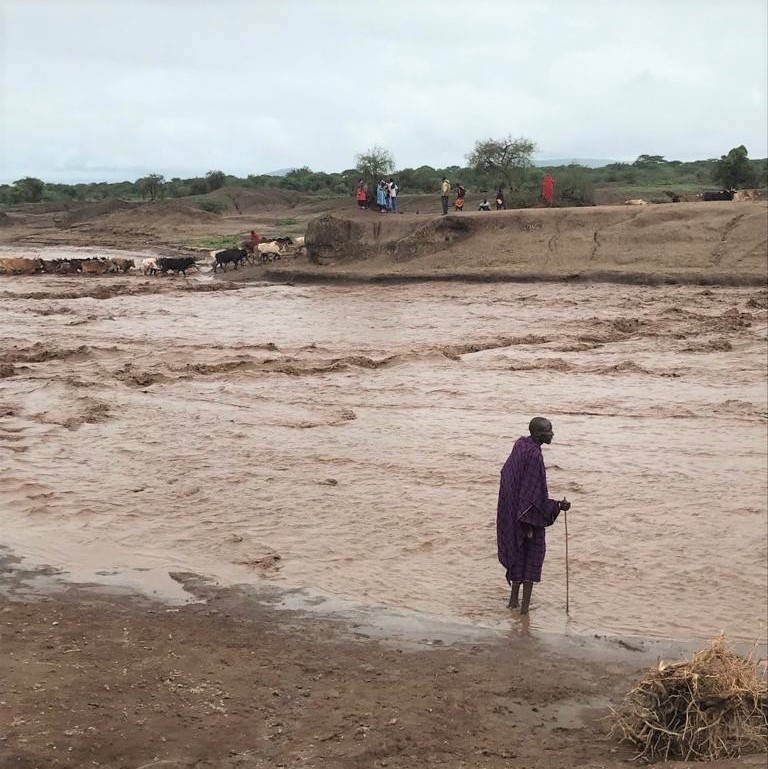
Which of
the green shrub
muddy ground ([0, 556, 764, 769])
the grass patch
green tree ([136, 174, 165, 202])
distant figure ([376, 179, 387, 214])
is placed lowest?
muddy ground ([0, 556, 764, 769])

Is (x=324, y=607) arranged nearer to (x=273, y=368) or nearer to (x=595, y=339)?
(x=273, y=368)

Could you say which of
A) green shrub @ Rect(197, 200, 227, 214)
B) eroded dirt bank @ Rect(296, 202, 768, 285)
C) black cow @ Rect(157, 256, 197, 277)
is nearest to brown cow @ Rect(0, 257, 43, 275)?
black cow @ Rect(157, 256, 197, 277)

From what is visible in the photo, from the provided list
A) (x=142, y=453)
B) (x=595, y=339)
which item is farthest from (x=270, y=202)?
(x=142, y=453)

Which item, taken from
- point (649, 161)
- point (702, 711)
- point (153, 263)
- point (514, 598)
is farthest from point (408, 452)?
point (649, 161)

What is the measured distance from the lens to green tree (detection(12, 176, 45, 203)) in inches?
2566

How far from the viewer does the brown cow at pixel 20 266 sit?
29.2m

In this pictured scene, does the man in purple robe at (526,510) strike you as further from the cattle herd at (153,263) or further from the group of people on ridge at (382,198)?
the cattle herd at (153,263)

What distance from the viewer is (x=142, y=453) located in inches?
430

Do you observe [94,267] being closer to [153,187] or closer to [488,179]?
[488,179]

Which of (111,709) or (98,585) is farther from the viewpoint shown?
(98,585)

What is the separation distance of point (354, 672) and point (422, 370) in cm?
946

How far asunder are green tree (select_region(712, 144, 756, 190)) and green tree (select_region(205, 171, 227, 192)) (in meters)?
37.8

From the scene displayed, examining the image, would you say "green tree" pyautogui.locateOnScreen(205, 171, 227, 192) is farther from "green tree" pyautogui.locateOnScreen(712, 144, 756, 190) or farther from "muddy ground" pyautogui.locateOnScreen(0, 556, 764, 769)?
"muddy ground" pyautogui.locateOnScreen(0, 556, 764, 769)

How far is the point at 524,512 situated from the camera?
650cm
